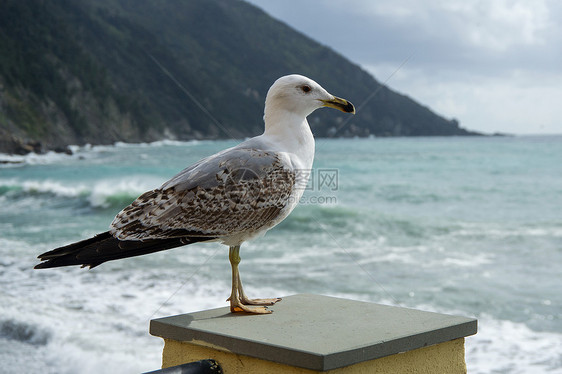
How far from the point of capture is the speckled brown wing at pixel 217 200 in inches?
99.9

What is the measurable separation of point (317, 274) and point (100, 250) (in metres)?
7.50

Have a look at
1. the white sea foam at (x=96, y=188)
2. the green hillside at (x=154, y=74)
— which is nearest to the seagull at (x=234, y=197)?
the white sea foam at (x=96, y=188)

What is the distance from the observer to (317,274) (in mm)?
9734

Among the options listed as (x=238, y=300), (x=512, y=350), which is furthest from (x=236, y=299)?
(x=512, y=350)

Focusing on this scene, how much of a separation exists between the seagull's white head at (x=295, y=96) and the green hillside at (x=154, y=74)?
42.8m

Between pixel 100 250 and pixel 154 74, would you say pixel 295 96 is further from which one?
pixel 154 74

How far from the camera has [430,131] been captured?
270ft

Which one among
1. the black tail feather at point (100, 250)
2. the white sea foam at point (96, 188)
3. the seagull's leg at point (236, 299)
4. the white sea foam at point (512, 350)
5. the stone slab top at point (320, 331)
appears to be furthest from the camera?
the white sea foam at point (96, 188)

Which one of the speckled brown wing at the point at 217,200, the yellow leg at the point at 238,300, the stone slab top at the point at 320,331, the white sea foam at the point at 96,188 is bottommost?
the stone slab top at the point at 320,331

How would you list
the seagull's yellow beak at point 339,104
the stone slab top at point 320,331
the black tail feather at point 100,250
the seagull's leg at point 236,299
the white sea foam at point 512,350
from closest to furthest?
the stone slab top at point 320,331
the black tail feather at point 100,250
the seagull's leg at point 236,299
the seagull's yellow beak at point 339,104
the white sea foam at point 512,350

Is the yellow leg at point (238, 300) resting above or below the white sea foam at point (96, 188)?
below

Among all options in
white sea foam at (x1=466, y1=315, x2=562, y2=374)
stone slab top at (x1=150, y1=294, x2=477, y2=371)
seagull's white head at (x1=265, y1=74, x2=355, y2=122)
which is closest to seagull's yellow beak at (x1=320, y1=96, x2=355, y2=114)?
seagull's white head at (x1=265, y1=74, x2=355, y2=122)

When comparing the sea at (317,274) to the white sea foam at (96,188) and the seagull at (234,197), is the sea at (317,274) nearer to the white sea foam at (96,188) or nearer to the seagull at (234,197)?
the white sea foam at (96,188)

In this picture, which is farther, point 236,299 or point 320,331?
point 236,299
